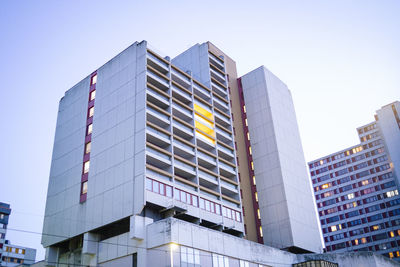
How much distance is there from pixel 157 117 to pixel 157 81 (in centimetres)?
789

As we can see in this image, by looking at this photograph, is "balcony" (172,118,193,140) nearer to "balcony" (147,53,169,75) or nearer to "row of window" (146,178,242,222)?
"balcony" (147,53,169,75)

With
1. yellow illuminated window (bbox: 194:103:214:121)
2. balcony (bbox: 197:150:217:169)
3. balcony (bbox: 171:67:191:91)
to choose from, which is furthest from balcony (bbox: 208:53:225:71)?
balcony (bbox: 197:150:217:169)

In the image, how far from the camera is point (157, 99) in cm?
7156

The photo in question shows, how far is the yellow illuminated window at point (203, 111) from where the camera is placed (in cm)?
8246

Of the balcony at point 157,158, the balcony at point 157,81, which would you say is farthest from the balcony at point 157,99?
the balcony at point 157,158

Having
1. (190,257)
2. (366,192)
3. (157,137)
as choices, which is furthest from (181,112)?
(366,192)

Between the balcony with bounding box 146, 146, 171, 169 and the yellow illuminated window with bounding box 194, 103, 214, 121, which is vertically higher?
the yellow illuminated window with bounding box 194, 103, 214, 121

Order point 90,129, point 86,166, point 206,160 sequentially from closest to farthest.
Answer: point 86,166 → point 90,129 → point 206,160

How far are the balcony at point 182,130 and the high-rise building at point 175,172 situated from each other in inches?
8.0

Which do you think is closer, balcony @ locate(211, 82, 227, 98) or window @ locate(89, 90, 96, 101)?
window @ locate(89, 90, 96, 101)

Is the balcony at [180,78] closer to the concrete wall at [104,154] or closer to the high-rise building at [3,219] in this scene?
the concrete wall at [104,154]

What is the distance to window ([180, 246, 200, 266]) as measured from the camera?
54.8 metres

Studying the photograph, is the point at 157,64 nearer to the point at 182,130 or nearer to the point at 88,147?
the point at 182,130

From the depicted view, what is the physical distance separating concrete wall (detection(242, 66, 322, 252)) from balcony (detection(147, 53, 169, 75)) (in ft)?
89.7
